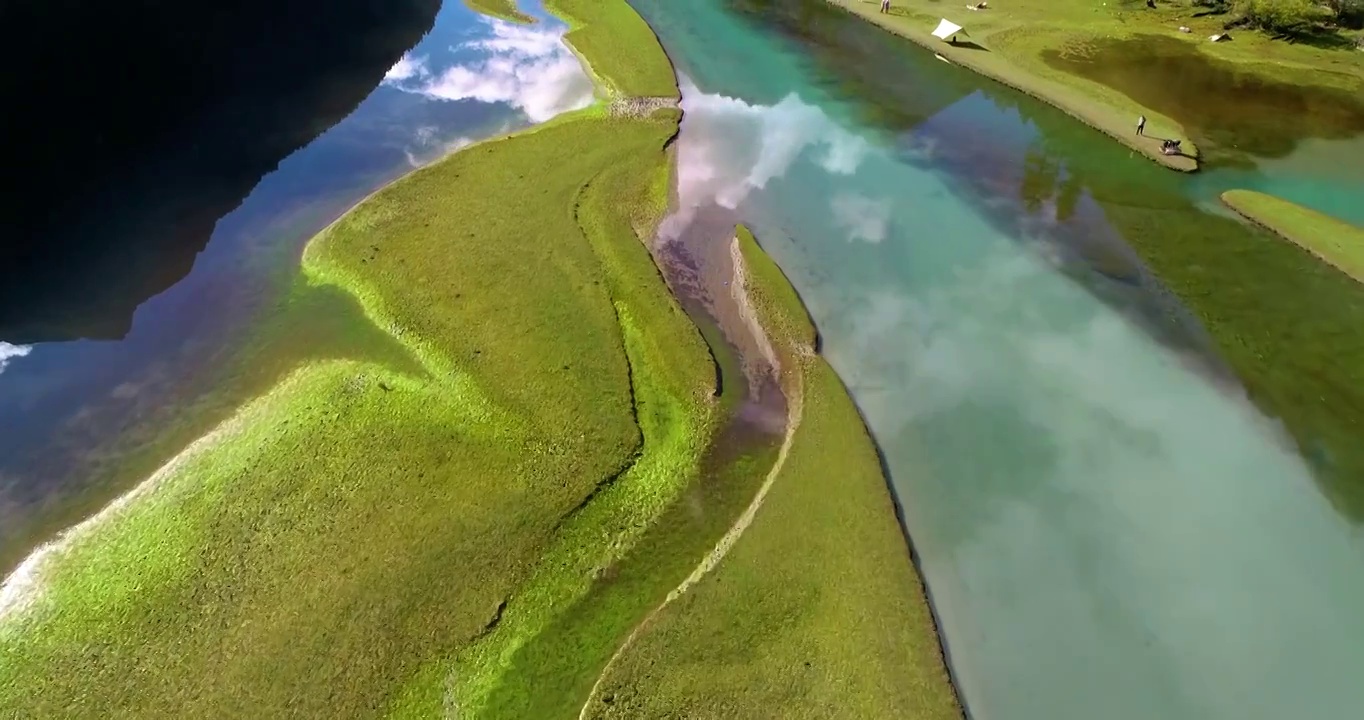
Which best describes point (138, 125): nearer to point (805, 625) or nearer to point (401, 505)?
point (401, 505)

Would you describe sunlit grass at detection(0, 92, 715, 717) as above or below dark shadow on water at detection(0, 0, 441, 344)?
below

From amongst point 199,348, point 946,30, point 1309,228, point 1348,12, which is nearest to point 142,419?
point 199,348

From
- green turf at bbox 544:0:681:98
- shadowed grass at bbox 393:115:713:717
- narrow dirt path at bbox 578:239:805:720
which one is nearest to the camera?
shadowed grass at bbox 393:115:713:717

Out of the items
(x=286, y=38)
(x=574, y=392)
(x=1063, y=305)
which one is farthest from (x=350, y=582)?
(x=286, y=38)

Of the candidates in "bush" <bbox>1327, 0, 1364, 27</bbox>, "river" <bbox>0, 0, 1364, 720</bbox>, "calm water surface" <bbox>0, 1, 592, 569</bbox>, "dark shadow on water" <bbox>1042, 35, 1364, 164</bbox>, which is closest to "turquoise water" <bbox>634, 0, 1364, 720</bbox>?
"river" <bbox>0, 0, 1364, 720</bbox>

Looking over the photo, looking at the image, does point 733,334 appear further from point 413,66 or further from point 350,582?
point 413,66

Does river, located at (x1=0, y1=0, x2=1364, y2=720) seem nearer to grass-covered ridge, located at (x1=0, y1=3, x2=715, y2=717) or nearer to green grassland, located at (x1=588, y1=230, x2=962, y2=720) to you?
green grassland, located at (x1=588, y1=230, x2=962, y2=720)
